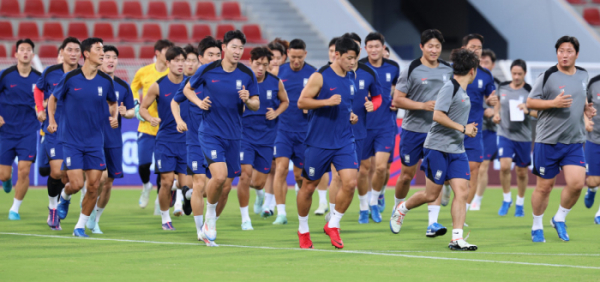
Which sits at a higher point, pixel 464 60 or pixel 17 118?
pixel 464 60

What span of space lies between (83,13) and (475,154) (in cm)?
1532

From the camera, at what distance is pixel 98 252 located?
25.0ft

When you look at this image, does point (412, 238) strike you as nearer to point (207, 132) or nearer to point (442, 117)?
point (442, 117)

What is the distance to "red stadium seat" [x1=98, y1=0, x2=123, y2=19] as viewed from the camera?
22.4 metres

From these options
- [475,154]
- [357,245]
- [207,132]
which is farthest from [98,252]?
[475,154]

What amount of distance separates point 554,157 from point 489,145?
3.91m

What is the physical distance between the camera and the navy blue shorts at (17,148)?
1112 centimetres

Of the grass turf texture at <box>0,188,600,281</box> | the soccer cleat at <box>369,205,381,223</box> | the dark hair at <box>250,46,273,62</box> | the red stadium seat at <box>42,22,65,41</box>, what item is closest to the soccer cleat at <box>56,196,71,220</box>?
the grass turf texture at <box>0,188,600,281</box>

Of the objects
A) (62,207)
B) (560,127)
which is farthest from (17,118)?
(560,127)

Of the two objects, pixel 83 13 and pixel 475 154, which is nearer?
pixel 475 154

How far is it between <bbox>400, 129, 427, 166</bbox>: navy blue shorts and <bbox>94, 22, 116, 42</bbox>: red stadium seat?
13424mm

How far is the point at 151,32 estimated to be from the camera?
72.1ft

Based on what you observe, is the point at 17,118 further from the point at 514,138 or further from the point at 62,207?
the point at 514,138

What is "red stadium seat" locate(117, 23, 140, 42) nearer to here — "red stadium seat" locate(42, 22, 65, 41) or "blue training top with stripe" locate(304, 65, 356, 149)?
"red stadium seat" locate(42, 22, 65, 41)
